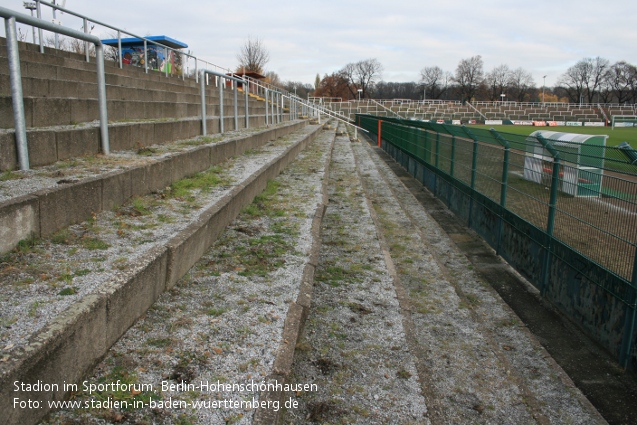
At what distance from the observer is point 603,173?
4754 mm

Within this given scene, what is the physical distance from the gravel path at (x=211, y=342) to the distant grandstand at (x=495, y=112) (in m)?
58.7

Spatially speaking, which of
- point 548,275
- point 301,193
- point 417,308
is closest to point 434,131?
point 301,193

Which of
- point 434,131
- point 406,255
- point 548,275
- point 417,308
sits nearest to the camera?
point 417,308

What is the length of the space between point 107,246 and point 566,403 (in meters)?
3.11

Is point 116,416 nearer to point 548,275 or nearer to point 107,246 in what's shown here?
point 107,246

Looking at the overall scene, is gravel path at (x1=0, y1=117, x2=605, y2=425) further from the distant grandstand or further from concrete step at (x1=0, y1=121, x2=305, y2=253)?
the distant grandstand

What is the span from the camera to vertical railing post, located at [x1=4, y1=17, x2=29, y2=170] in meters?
3.53

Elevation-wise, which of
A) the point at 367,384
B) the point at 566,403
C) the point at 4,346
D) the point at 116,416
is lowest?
the point at 566,403

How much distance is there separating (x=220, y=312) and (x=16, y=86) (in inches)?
88.1

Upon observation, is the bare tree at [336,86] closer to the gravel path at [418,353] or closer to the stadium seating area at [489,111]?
the stadium seating area at [489,111]

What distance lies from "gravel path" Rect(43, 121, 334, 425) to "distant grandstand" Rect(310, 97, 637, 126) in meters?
58.7

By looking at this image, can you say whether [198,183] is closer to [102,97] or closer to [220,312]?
[102,97]

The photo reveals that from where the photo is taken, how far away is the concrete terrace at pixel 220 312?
7.40 ft

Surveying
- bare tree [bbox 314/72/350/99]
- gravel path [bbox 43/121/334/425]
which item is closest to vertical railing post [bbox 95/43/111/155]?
gravel path [bbox 43/121/334/425]
